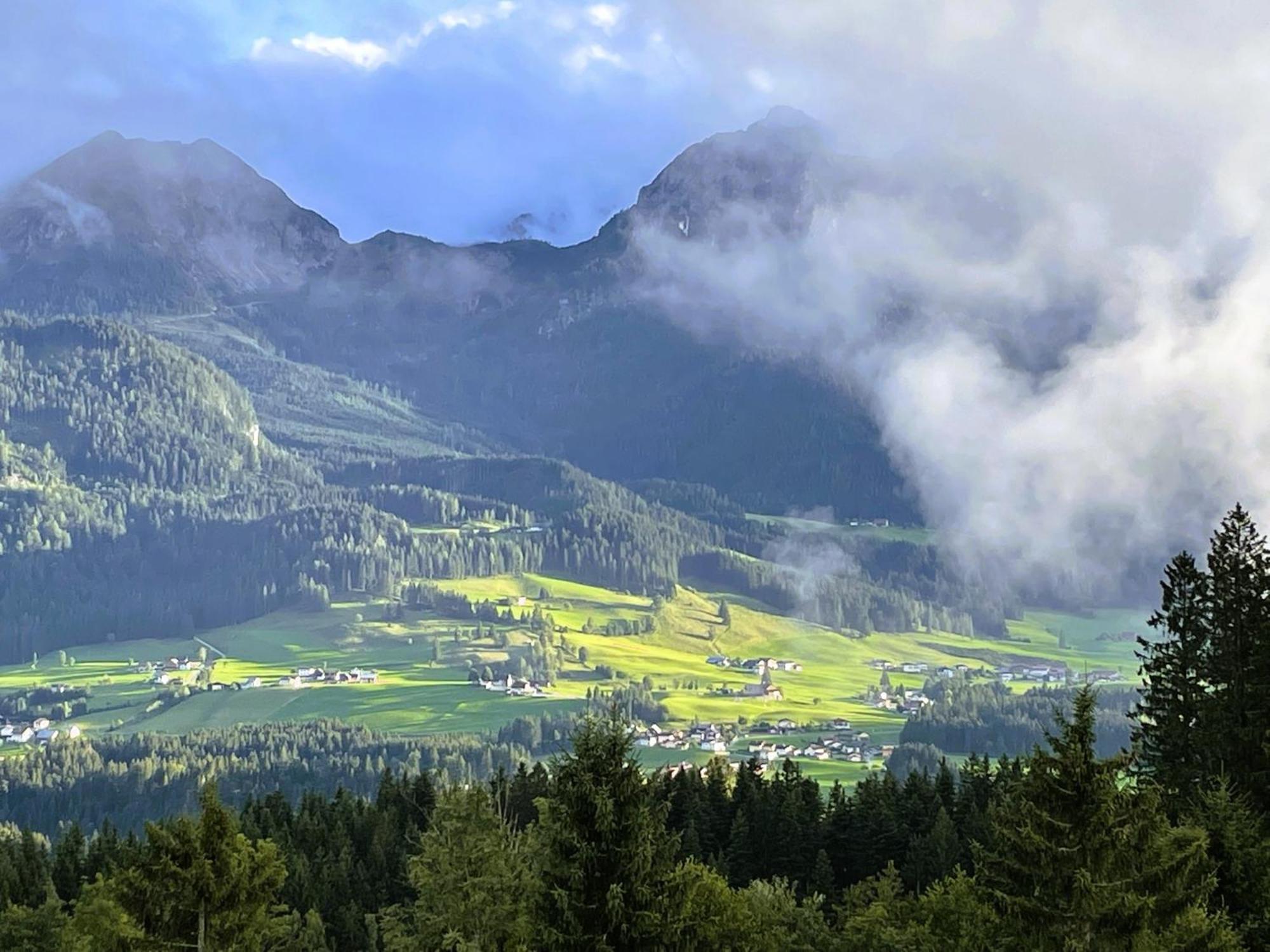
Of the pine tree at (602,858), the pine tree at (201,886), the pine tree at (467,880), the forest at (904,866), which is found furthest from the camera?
the pine tree at (467,880)

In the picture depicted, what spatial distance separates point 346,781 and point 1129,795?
17430 cm

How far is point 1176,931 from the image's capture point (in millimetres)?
29812

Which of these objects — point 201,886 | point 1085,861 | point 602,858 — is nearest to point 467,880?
point 201,886

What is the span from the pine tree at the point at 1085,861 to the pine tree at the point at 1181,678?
24107 millimetres

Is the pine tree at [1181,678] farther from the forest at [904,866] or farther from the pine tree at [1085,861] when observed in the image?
the pine tree at [1085,861]

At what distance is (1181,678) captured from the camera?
55688 millimetres

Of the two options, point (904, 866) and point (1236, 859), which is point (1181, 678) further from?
point (904, 866)

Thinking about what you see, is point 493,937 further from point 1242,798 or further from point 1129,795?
point 1242,798

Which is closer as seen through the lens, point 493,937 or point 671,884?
point 671,884

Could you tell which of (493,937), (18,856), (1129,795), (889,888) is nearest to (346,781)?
(18,856)

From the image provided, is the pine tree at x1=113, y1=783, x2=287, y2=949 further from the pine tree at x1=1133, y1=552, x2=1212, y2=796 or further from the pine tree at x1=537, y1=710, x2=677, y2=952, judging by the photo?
the pine tree at x1=1133, y1=552, x2=1212, y2=796

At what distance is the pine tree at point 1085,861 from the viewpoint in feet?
95.7

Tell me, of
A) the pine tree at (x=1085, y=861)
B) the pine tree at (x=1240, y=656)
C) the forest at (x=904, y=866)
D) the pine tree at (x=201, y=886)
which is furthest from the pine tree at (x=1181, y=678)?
the pine tree at (x=201, y=886)

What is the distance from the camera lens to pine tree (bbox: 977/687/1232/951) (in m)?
29.2
